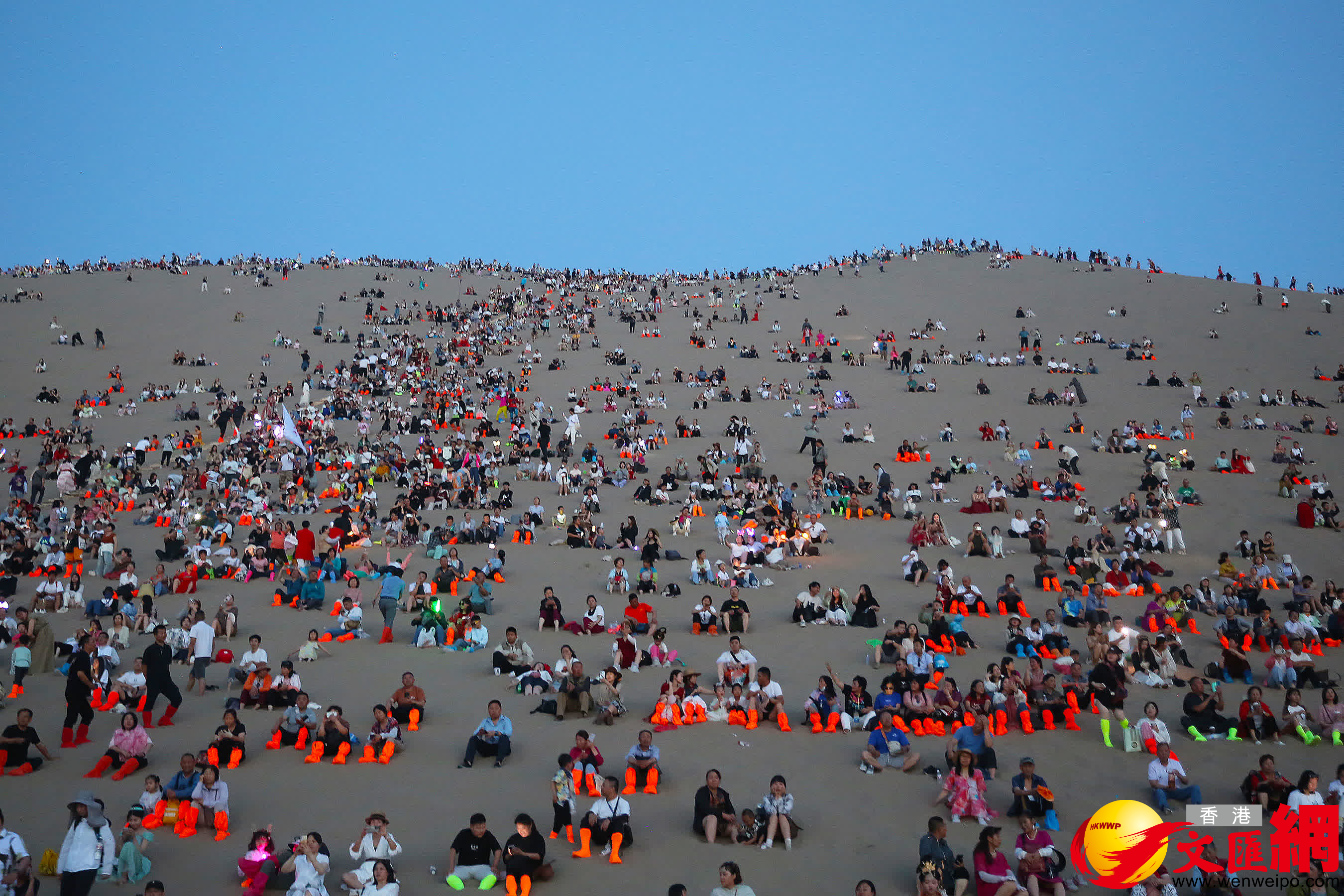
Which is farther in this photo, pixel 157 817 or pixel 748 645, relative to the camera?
pixel 748 645

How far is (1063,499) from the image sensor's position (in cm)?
2345

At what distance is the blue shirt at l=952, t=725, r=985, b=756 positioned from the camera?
395 inches

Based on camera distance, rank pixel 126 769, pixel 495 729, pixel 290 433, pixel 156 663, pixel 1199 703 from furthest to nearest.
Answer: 1. pixel 290 433
2. pixel 1199 703
3. pixel 156 663
4. pixel 495 729
5. pixel 126 769

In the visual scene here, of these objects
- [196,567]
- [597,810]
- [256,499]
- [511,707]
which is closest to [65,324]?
[256,499]

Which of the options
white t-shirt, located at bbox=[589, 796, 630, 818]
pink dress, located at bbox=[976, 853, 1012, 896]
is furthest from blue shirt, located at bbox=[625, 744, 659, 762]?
pink dress, located at bbox=[976, 853, 1012, 896]

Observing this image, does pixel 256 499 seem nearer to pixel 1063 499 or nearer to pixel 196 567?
pixel 196 567

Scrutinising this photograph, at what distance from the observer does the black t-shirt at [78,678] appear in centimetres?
1061

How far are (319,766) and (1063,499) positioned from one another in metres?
19.0

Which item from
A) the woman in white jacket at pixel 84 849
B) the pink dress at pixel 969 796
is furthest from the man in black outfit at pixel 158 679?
the pink dress at pixel 969 796

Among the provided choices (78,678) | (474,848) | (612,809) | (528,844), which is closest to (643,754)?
(612,809)

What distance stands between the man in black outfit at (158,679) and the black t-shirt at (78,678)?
0.60 metres

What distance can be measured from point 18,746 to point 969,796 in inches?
387

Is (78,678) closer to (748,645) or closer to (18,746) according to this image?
(18,746)

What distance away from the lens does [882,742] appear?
1040 centimetres
